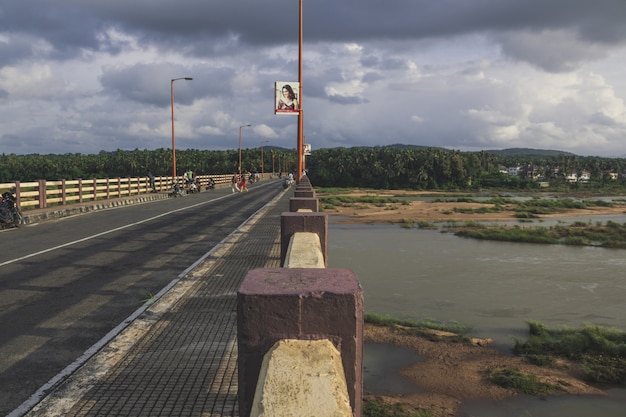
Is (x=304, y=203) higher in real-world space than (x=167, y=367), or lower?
higher

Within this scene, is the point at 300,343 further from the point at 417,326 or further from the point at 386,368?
the point at 417,326

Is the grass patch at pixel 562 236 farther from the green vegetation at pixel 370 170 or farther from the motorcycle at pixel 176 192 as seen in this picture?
the green vegetation at pixel 370 170

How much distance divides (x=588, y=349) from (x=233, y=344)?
818 cm

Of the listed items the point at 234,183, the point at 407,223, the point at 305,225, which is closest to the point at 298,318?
the point at 305,225

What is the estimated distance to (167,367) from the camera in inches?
201

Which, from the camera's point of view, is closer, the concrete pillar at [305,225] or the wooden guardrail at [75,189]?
the concrete pillar at [305,225]

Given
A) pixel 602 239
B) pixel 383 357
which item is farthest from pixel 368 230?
pixel 383 357

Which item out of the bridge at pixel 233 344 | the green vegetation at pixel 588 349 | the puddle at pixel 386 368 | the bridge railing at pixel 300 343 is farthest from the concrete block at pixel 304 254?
the green vegetation at pixel 588 349

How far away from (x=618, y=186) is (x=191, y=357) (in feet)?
453

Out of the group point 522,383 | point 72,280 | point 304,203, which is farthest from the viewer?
point 72,280

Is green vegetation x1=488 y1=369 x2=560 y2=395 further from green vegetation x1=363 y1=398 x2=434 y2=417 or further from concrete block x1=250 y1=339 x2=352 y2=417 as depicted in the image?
concrete block x1=250 y1=339 x2=352 y2=417

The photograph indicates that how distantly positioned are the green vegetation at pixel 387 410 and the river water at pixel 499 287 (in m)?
0.96

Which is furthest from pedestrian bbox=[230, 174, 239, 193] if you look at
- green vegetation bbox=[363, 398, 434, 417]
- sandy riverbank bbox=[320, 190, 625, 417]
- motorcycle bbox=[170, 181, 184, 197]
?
green vegetation bbox=[363, 398, 434, 417]

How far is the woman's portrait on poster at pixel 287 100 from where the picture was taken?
66.9ft
